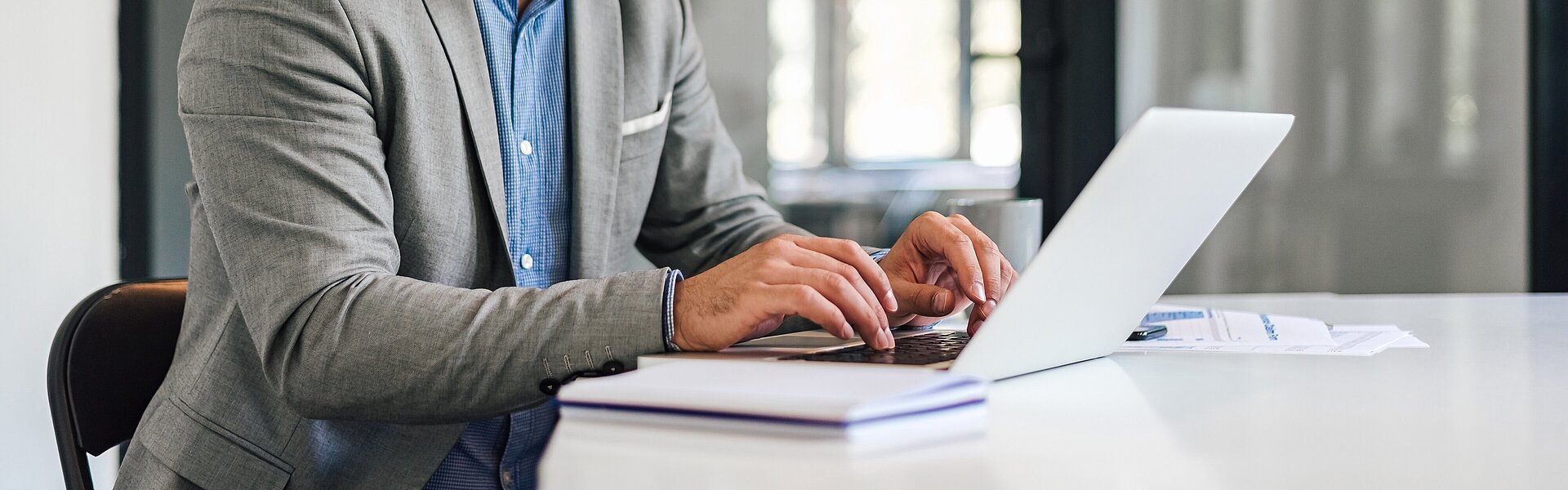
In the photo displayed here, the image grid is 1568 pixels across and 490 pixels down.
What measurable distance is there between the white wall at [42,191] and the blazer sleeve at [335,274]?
32.7 inches

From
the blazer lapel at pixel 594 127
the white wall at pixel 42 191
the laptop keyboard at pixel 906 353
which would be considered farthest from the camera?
the white wall at pixel 42 191

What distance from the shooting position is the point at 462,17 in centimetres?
95

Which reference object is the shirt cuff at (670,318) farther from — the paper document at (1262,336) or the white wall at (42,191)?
the white wall at (42,191)

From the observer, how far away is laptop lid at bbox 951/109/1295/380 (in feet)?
1.72

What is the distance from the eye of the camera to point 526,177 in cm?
102

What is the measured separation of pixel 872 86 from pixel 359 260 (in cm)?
310

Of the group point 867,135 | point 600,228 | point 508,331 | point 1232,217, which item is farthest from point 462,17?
point 867,135

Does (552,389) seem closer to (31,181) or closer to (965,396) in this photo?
(965,396)

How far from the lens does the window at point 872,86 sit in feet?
12.0

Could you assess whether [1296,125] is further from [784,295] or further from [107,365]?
[107,365]

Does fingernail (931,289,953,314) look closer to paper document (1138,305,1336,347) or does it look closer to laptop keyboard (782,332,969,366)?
laptop keyboard (782,332,969,366)

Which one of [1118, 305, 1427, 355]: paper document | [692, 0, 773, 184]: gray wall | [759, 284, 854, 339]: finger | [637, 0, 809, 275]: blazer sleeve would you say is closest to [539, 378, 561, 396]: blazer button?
[759, 284, 854, 339]: finger

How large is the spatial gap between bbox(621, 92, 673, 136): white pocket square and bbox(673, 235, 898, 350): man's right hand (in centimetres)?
44

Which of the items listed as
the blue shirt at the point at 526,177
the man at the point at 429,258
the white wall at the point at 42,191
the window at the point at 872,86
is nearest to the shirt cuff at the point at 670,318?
the man at the point at 429,258
